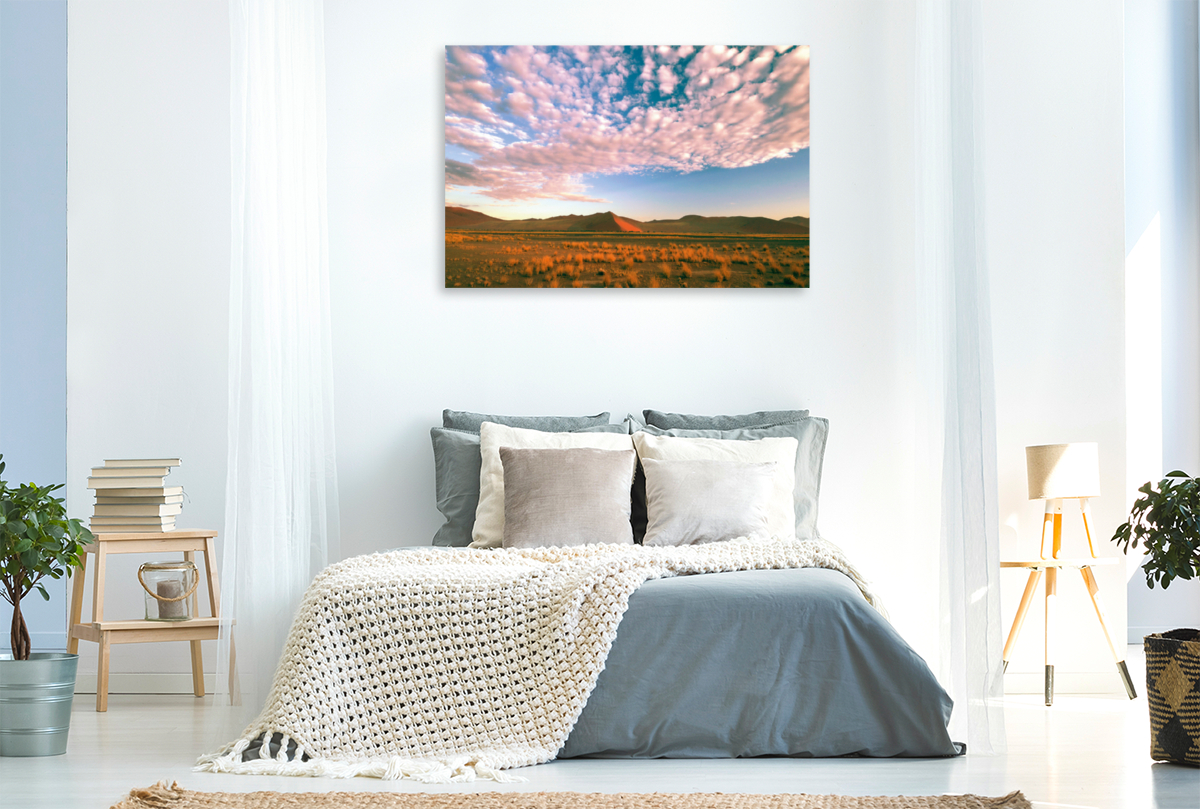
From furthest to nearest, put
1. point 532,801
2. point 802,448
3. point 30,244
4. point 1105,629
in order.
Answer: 1. point 30,244
2. point 802,448
3. point 1105,629
4. point 532,801

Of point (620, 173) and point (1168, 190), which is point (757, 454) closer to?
point (620, 173)

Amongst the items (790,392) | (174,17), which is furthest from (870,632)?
(174,17)

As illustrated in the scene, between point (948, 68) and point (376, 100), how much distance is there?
7.34ft

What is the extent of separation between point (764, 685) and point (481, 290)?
2.08 m

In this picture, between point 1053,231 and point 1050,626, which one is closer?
point 1050,626

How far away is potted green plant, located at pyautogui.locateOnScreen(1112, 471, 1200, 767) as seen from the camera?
2.64 m

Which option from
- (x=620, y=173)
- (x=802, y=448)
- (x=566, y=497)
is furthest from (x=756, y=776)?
(x=620, y=173)

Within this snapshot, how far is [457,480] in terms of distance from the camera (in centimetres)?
379

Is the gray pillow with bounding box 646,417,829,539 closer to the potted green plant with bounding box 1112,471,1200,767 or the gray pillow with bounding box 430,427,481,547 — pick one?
the gray pillow with bounding box 430,427,481,547

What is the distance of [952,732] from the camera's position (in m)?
2.76

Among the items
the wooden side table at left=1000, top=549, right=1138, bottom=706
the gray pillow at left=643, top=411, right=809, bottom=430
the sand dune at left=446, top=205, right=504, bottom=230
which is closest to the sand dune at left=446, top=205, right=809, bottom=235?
the sand dune at left=446, top=205, right=504, bottom=230

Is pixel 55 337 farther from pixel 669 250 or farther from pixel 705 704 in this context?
pixel 705 704

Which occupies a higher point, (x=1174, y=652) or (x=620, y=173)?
(x=620, y=173)

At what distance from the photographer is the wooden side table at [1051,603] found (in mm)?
3580
